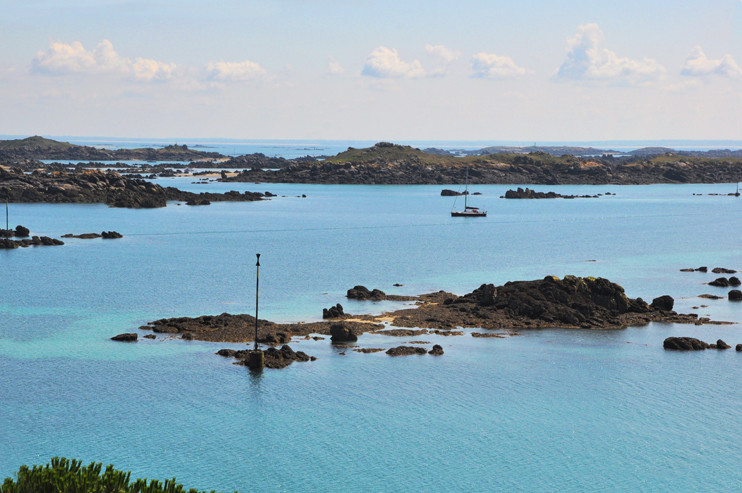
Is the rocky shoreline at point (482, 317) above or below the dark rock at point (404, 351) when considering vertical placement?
above

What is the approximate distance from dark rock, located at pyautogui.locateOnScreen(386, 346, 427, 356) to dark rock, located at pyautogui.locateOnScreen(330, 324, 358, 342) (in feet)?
12.2

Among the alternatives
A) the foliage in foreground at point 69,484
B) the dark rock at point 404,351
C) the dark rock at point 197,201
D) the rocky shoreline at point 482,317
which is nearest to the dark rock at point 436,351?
the dark rock at point 404,351

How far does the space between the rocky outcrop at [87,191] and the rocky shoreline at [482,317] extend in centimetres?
12122

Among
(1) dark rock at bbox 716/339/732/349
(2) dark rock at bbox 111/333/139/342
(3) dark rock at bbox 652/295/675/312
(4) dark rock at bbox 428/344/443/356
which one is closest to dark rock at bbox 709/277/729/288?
(3) dark rock at bbox 652/295/675/312

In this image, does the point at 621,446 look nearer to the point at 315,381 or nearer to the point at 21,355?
the point at 315,381

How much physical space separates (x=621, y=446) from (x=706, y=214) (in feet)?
527

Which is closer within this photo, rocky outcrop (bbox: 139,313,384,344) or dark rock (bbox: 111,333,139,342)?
dark rock (bbox: 111,333,139,342)

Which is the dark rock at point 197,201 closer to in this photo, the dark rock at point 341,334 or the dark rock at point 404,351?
the dark rock at point 341,334

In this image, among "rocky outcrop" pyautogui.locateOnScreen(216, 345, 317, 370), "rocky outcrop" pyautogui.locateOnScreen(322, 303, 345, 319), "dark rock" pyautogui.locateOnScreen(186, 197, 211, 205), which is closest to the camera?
"rocky outcrop" pyautogui.locateOnScreen(216, 345, 317, 370)

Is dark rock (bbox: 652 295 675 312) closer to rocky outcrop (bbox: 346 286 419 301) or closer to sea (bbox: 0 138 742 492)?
sea (bbox: 0 138 742 492)

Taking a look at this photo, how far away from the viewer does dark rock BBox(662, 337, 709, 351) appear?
5372cm

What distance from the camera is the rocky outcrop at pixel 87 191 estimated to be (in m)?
175

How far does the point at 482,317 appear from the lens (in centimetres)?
5953

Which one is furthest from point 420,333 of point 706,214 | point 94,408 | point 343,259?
point 706,214
